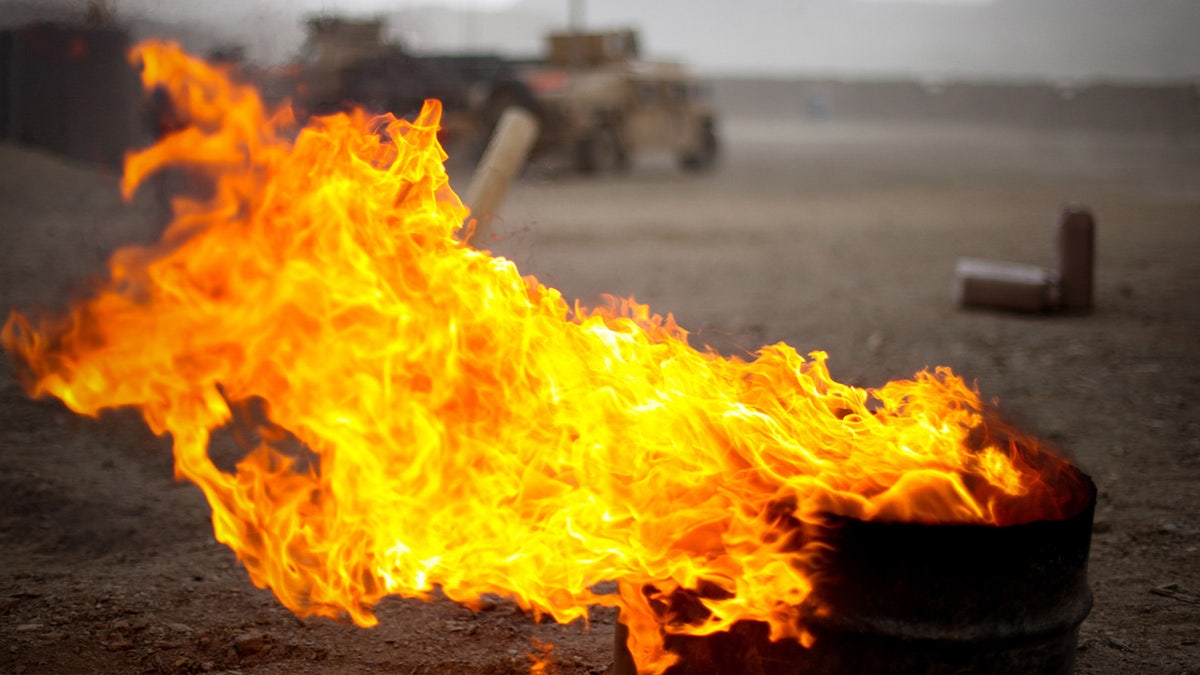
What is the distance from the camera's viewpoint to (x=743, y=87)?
57.0 meters

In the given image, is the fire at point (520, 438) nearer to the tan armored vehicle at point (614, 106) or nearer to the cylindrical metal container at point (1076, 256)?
the cylindrical metal container at point (1076, 256)

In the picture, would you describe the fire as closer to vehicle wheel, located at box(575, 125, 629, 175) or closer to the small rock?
the small rock

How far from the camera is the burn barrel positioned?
2.31m

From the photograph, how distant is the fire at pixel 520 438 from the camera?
99.1 inches

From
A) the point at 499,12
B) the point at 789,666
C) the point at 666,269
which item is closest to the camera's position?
the point at 789,666

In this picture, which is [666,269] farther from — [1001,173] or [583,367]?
[1001,173]

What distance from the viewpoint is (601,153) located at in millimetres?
20625

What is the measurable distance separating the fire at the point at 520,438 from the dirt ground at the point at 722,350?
1.04 ft

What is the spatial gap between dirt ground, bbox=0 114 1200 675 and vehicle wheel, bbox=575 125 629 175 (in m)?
1.21

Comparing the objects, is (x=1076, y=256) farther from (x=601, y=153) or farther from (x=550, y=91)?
(x=550, y=91)

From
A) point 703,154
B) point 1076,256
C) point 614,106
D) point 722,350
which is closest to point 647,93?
point 614,106

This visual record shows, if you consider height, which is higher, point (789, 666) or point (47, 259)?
point (789, 666)

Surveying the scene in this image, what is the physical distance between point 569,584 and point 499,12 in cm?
17138

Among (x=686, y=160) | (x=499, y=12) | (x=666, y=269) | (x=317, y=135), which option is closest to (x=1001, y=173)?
(x=686, y=160)
